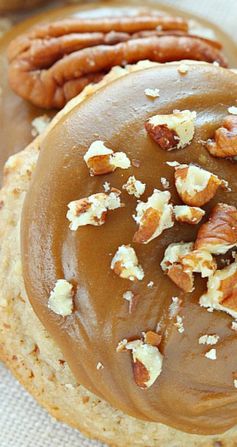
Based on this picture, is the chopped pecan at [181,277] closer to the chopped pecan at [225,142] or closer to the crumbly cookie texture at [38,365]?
the chopped pecan at [225,142]

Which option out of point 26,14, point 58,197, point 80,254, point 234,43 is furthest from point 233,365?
point 26,14

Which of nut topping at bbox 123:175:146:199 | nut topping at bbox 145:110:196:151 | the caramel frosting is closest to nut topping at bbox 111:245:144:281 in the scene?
nut topping at bbox 123:175:146:199

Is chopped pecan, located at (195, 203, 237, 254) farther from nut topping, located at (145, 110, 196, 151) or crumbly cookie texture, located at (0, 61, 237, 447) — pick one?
crumbly cookie texture, located at (0, 61, 237, 447)

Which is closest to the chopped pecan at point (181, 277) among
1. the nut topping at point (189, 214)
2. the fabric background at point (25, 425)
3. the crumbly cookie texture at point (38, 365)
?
the nut topping at point (189, 214)

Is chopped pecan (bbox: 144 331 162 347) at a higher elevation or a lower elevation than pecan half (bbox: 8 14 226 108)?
lower

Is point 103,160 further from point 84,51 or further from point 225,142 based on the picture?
point 84,51

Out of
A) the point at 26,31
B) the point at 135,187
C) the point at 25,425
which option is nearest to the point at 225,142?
the point at 135,187
